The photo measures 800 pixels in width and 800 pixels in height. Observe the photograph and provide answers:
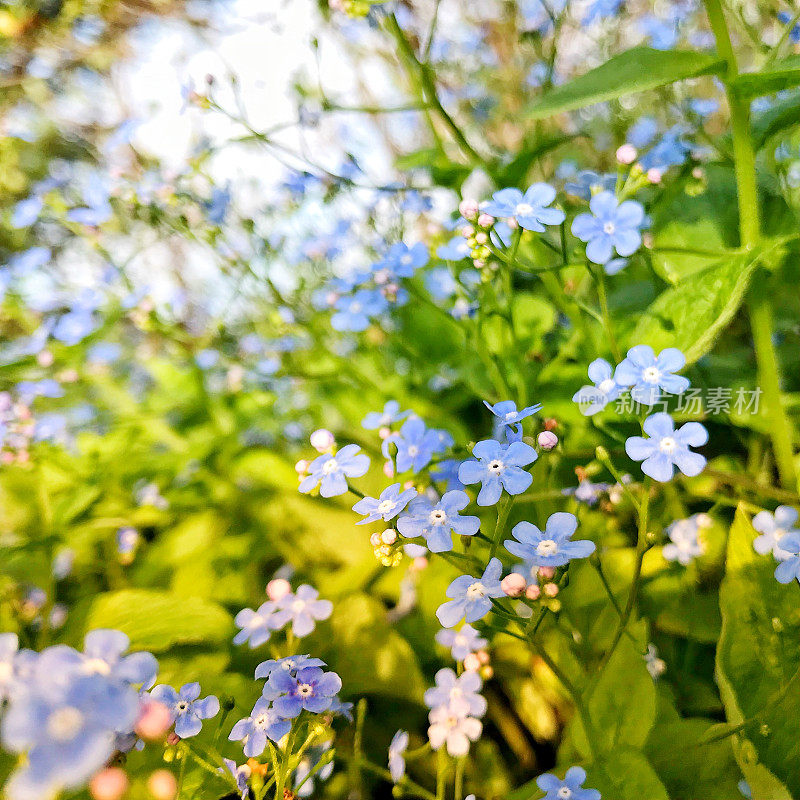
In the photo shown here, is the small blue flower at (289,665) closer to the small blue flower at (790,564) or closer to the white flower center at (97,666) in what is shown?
the white flower center at (97,666)

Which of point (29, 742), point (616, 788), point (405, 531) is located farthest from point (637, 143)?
point (29, 742)

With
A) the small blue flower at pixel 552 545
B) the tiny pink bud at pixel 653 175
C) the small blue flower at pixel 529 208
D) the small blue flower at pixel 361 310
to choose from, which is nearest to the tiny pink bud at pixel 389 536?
the small blue flower at pixel 552 545

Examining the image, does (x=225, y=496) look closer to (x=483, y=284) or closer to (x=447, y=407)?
(x=447, y=407)

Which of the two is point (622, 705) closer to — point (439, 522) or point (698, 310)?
point (439, 522)

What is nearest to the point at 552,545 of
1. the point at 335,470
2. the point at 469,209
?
the point at 335,470

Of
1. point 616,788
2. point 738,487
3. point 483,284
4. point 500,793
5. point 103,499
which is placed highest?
point 483,284

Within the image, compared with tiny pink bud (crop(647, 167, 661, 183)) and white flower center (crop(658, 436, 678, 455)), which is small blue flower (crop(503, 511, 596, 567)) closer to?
white flower center (crop(658, 436, 678, 455))
